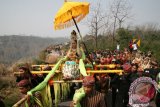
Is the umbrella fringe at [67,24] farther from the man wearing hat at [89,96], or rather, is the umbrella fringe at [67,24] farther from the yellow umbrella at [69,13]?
the man wearing hat at [89,96]

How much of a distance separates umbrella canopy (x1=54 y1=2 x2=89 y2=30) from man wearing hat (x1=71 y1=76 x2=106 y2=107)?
3854mm

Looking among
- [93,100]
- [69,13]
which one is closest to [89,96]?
[93,100]

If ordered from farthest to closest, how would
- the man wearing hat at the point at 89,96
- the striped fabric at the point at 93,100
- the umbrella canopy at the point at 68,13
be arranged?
the umbrella canopy at the point at 68,13, the striped fabric at the point at 93,100, the man wearing hat at the point at 89,96

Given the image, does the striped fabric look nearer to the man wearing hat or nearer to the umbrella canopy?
the man wearing hat

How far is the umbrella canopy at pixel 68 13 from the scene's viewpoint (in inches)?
332

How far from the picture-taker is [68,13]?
8547mm

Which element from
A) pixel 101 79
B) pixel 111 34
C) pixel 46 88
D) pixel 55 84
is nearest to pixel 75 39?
pixel 101 79

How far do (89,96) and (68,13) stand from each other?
4.11 meters

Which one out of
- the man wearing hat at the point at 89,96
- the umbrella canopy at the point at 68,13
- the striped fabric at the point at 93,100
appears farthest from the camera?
the umbrella canopy at the point at 68,13

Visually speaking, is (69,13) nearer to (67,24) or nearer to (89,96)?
(67,24)

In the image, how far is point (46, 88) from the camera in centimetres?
527

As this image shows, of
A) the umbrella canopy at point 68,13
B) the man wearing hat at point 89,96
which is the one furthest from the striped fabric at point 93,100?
the umbrella canopy at point 68,13

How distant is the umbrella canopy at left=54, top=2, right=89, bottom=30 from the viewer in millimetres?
8438

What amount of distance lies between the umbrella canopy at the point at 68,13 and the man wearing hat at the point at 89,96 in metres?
3.85
